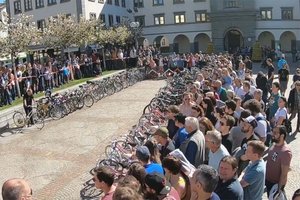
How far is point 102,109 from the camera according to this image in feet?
67.3

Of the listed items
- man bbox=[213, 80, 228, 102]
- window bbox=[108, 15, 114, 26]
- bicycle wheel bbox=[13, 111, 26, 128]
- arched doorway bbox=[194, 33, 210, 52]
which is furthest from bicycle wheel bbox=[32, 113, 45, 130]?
arched doorway bbox=[194, 33, 210, 52]

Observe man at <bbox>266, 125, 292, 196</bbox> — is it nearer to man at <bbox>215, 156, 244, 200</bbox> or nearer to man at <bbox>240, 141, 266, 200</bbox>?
man at <bbox>240, 141, 266, 200</bbox>

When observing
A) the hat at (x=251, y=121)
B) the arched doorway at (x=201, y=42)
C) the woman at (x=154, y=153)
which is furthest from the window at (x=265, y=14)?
the woman at (x=154, y=153)

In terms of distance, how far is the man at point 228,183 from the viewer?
18.0 feet

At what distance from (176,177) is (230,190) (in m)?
0.84

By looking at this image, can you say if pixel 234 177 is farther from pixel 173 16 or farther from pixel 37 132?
pixel 173 16

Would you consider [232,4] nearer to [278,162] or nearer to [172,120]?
[172,120]

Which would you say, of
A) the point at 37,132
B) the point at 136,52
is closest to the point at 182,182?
the point at 37,132

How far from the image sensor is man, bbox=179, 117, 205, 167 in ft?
24.3

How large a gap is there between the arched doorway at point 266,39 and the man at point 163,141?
48442mm

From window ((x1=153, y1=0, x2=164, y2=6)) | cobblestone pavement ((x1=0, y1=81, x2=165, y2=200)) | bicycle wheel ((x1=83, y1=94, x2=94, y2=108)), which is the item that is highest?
window ((x1=153, y1=0, x2=164, y2=6))

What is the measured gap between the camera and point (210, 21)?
53.2 m

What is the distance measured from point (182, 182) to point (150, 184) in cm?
88

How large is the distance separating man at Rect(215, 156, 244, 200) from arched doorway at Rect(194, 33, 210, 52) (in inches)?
1978
